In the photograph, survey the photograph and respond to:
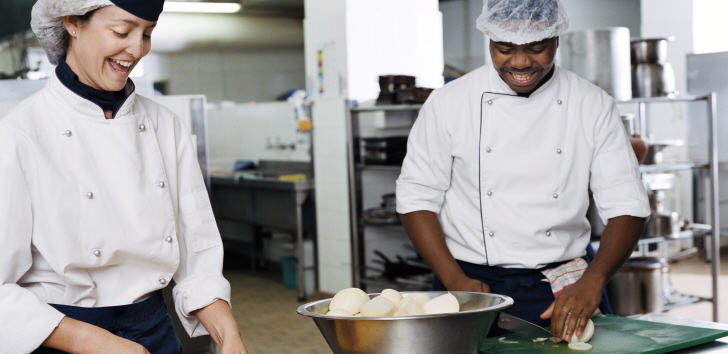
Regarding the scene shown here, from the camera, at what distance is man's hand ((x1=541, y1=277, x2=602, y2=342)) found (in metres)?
1.63

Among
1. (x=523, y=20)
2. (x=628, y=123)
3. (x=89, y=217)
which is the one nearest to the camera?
(x=89, y=217)

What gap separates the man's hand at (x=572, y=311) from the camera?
5.36 ft

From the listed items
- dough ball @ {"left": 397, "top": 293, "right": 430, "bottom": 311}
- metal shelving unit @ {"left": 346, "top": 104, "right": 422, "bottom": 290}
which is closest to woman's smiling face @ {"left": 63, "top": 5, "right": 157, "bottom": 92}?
dough ball @ {"left": 397, "top": 293, "right": 430, "bottom": 311}

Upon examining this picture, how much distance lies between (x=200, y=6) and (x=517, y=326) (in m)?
7.31

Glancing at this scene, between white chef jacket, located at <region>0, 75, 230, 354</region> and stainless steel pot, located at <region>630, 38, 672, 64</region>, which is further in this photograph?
stainless steel pot, located at <region>630, 38, 672, 64</region>

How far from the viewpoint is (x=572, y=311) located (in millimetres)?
1658

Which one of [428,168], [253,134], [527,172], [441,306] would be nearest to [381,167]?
[253,134]

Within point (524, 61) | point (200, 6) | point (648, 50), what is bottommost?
point (524, 61)

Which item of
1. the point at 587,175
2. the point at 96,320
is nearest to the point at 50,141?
the point at 96,320

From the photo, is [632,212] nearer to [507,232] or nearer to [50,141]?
[507,232]

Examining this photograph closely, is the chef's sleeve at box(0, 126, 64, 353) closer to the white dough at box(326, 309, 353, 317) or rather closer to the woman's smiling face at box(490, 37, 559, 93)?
the white dough at box(326, 309, 353, 317)

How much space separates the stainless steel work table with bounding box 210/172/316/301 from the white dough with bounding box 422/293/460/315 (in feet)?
14.2

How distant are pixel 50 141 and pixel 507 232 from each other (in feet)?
3.71

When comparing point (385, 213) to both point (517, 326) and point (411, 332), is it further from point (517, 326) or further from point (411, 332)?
point (411, 332)
